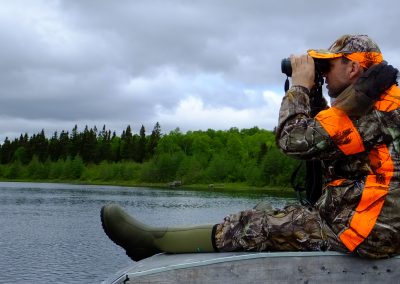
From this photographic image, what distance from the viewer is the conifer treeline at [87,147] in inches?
6987

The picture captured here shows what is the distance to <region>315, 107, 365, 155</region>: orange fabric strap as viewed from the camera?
3.54m

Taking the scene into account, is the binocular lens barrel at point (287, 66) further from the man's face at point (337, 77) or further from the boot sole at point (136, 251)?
the boot sole at point (136, 251)

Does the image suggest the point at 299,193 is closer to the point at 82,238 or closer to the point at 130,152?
the point at 82,238

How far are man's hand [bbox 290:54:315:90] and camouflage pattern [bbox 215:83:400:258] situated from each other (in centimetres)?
7

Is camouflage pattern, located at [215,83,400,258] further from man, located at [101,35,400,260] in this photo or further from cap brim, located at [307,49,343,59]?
cap brim, located at [307,49,343,59]

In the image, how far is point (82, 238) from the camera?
2634 cm

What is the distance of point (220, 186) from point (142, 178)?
2761cm

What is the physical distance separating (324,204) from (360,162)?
0.38m

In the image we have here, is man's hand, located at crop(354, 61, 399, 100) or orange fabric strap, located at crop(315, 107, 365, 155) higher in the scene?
man's hand, located at crop(354, 61, 399, 100)

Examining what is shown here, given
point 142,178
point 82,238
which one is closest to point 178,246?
point 82,238

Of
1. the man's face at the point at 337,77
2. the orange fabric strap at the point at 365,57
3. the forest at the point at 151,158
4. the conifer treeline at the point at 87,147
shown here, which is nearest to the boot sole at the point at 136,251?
the man's face at the point at 337,77

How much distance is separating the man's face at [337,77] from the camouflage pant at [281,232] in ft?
3.00

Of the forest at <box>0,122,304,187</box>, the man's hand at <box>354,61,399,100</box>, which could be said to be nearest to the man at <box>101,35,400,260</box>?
the man's hand at <box>354,61,399,100</box>

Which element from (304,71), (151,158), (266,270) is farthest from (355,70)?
(151,158)
